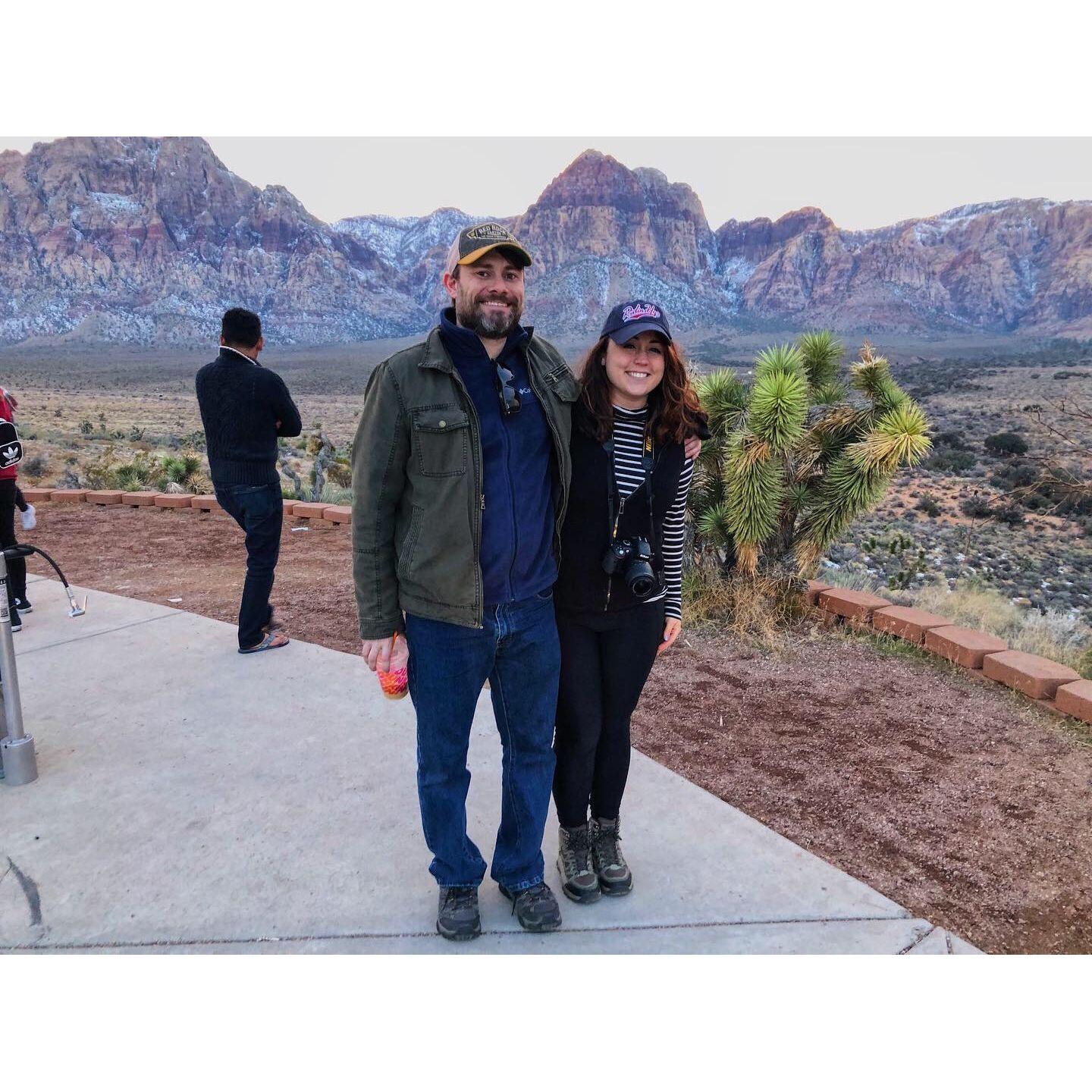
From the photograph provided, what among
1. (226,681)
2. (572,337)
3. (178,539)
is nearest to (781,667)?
(226,681)

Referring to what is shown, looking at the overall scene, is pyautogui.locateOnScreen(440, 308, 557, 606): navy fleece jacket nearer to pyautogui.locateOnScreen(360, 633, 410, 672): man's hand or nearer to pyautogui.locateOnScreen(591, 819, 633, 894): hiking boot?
pyautogui.locateOnScreen(360, 633, 410, 672): man's hand

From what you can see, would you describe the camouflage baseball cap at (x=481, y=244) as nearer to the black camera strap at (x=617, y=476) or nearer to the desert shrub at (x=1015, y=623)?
the black camera strap at (x=617, y=476)

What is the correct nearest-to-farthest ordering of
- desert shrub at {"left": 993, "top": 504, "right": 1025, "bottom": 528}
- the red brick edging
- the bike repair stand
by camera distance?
the bike repair stand → the red brick edging → desert shrub at {"left": 993, "top": 504, "right": 1025, "bottom": 528}

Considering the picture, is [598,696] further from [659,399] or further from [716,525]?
[716,525]

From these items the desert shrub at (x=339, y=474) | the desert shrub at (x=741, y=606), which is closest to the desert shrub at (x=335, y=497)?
the desert shrub at (x=339, y=474)

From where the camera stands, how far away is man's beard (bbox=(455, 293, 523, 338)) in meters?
2.04

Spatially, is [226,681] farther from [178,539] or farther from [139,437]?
[139,437]

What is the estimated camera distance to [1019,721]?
→ 396 centimetres

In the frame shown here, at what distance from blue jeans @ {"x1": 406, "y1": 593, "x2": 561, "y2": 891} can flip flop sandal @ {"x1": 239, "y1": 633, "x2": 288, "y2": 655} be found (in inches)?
96.1

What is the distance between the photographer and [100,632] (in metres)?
4.70

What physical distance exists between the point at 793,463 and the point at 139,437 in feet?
65.4

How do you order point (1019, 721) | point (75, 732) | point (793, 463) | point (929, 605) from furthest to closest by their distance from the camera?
Result: point (929, 605)
point (793, 463)
point (1019, 721)
point (75, 732)

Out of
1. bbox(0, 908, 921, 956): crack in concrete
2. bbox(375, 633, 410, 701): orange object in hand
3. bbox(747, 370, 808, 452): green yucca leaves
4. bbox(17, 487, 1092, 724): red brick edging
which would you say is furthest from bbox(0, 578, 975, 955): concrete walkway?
bbox(747, 370, 808, 452): green yucca leaves

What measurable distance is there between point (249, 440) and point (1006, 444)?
18.5 m
